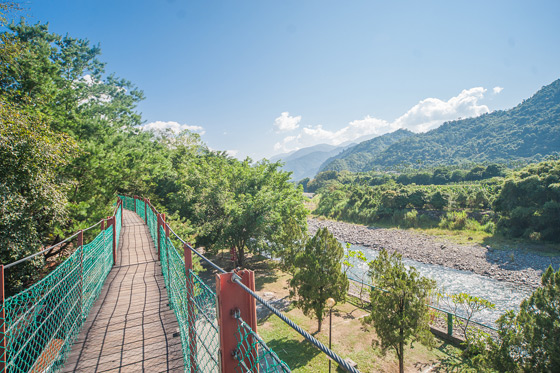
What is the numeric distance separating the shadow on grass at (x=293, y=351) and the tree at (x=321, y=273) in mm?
1562

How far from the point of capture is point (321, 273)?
1018 cm

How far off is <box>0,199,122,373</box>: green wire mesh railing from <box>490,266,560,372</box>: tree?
27.9 feet

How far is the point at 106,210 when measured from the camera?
1009 cm

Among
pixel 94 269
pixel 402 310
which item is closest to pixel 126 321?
pixel 94 269

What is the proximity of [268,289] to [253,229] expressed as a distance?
3.66 metres

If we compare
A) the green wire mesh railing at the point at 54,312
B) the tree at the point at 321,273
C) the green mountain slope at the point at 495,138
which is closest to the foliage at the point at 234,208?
the tree at the point at 321,273

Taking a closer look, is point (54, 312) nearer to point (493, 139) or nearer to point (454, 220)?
point (454, 220)

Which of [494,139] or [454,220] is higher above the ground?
[494,139]

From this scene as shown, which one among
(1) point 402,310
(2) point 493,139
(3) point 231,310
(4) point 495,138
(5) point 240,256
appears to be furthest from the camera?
(2) point 493,139

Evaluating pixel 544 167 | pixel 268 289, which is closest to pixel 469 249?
pixel 544 167

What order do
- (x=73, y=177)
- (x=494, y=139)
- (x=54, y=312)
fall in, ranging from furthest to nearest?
1. (x=494, y=139)
2. (x=73, y=177)
3. (x=54, y=312)

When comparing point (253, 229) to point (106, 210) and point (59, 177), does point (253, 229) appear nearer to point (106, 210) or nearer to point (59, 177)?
point (106, 210)

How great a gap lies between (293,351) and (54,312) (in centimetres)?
916

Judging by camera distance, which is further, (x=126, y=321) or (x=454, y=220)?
(x=454, y=220)
